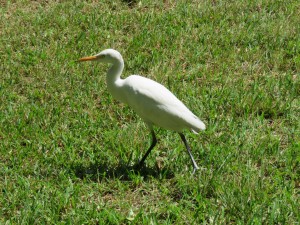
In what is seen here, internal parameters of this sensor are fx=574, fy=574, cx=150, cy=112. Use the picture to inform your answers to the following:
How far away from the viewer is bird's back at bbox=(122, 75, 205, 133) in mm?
4363

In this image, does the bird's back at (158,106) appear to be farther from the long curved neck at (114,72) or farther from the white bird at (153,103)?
the long curved neck at (114,72)

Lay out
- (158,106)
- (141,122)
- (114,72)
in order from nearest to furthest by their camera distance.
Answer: (158,106), (114,72), (141,122)

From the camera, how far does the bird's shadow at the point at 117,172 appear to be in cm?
450

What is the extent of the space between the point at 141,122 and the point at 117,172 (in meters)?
0.80

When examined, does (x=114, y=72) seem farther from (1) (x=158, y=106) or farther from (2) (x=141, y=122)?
(2) (x=141, y=122)

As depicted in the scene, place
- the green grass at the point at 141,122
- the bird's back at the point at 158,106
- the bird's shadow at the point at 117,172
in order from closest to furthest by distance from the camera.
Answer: the green grass at the point at 141,122 < the bird's back at the point at 158,106 < the bird's shadow at the point at 117,172

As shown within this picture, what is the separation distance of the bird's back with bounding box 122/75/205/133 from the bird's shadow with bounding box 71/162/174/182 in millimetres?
392

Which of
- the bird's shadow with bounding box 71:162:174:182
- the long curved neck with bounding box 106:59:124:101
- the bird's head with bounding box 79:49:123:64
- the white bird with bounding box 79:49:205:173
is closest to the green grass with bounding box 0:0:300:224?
the bird's shadow with bounding box 71:162:174:182

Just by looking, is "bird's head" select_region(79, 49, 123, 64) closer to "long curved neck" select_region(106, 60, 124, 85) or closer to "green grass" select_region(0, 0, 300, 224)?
"long curved neck" select_region(106, 60, 124, 85)

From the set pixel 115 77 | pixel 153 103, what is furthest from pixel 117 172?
pixel 115 77

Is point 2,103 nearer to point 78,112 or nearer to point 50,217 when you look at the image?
point 78,112

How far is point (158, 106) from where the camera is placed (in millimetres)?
4367

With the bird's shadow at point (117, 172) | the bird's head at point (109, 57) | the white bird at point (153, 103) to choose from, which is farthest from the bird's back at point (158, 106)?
the bird's shadow at point (117, 172)

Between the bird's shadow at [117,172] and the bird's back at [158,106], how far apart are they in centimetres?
39
